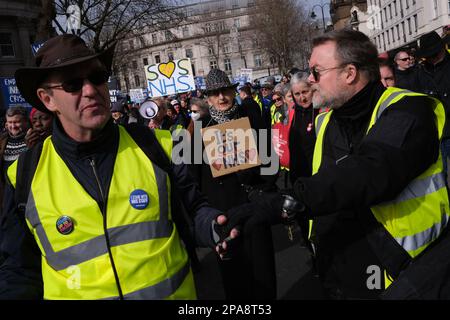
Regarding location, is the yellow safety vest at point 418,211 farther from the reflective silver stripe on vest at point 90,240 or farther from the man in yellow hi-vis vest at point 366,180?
the reflective silver stripe on vest at point 90,240

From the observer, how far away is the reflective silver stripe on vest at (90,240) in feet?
6.14

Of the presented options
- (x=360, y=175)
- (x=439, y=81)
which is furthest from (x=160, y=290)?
(x=439, y=81)

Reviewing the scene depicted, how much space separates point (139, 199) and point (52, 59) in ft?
2.43

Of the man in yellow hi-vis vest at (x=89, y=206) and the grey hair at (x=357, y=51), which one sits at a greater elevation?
the grey hair at (x=357, y=51)

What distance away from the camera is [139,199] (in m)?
1.94

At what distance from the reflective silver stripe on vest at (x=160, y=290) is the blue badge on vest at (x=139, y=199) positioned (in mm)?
337

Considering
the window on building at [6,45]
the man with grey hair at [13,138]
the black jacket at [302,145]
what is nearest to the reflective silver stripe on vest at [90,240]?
the black jacket at [302,145]

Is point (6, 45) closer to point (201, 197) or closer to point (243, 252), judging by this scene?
point (243, 252)

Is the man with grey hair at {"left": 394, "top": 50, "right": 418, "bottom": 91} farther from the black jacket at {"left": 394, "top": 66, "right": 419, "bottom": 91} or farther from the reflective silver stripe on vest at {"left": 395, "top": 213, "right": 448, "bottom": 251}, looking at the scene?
the reflective silver stripe on vest at {"left": 395, "top": 213, "right": 448, "bottom": 251}

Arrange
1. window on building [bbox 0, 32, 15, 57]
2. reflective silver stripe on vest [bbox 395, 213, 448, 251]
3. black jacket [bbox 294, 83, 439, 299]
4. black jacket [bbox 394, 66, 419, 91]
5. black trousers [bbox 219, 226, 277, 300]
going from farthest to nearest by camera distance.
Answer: window on building [bbox 0, 32, 15, 57]
black jacket [bbox 394, 66, 419, 91]
black trousers [bbox 219, 226, 277, 300]
reflective silver stripe on vest [bbox 395, 213, 448, 251]
black jacket [bbox 294, 83, 439, 299]

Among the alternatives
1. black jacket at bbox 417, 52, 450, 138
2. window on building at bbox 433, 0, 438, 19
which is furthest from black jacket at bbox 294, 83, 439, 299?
window on building at bbox 433, 0, 438, 19

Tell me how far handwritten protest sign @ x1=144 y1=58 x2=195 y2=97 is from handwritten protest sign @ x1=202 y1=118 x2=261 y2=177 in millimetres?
7690

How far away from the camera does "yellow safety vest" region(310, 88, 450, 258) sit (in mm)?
1929

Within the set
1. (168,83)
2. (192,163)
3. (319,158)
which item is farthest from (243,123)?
(168,83)
